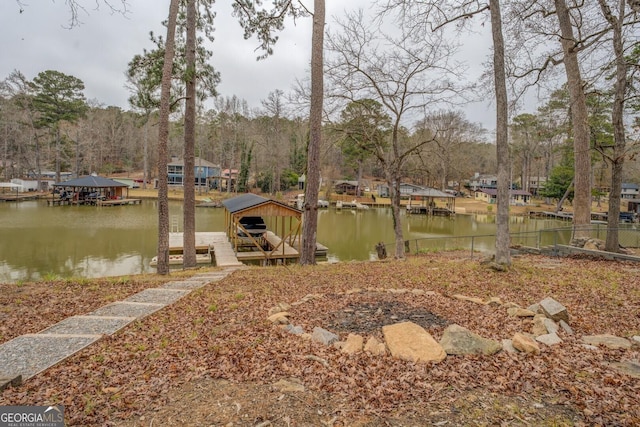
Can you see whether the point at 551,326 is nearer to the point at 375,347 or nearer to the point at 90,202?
the point at 375,347

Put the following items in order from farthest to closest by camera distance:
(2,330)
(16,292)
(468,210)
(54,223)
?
(468,210) → (54,223) → (16,292) → (2,330)

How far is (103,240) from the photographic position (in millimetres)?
16406

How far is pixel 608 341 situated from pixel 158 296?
253 inches

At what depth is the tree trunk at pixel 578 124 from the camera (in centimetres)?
935

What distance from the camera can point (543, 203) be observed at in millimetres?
42781

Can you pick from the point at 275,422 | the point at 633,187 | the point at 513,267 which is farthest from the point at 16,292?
the point at 633,187

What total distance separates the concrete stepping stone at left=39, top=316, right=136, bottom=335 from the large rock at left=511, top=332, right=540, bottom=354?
4.71 m

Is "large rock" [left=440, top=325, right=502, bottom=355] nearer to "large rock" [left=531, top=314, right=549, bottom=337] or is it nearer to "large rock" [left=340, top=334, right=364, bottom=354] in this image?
"large rock" [left=531, top=314, right=549, bottom=337]

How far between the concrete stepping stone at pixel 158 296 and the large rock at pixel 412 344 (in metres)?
3.70

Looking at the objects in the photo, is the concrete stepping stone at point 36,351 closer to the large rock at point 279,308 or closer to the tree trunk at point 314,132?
the large rock at point 279,308

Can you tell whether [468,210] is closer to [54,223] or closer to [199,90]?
[199,90]

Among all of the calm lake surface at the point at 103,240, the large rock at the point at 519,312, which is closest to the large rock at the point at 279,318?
the large rock at the point at 519,312

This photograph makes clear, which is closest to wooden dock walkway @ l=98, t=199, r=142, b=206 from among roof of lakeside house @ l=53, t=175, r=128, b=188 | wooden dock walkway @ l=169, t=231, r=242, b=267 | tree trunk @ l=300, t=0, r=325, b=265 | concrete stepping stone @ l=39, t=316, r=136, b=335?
roof of lakeside house @ l=53, t=175, r=128, b=188

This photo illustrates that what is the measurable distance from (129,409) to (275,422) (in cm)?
119
